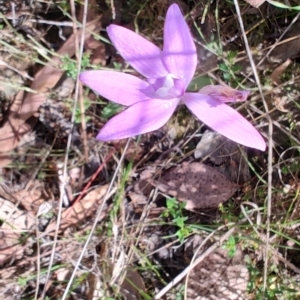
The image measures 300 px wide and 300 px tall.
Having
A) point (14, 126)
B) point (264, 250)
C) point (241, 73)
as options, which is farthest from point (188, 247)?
point (14, 126)

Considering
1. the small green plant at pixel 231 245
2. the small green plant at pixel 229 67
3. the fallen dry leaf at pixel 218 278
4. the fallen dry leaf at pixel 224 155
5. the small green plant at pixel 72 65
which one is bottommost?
the fallen dry leaf at pixel 218 278

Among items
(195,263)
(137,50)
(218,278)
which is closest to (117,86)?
(137,50)

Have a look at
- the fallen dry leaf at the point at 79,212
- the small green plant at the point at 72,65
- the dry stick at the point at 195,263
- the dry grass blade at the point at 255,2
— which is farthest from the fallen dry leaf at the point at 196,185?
the dry grass blade at the point at 255,2

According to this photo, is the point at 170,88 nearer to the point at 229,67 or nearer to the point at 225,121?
the point at 225,121

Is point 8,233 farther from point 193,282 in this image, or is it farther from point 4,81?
point 193,282

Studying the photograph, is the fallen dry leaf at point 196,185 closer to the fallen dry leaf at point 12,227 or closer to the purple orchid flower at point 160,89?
the fallen dry leaf at point 12,227
